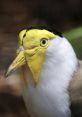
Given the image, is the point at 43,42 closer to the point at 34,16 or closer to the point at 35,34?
the point at 35,34

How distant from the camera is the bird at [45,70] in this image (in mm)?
2439

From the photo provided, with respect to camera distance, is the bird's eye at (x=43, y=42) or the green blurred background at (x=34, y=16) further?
the green blurred background at (x=34, y=16)

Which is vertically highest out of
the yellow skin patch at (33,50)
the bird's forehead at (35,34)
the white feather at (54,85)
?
the bird's forehead at (35,34)

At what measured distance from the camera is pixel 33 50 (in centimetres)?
244

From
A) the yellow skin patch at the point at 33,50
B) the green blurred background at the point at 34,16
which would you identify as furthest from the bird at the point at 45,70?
the green blurred background at the point at 34,16

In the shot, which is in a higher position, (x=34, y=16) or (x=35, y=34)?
(x=35, y=34)

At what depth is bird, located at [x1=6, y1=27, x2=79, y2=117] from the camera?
2439 millimetres

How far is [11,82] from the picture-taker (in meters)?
3.58

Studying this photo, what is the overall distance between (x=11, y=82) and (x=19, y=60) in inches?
45.7

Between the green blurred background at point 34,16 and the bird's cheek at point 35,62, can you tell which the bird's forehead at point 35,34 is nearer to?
the bird's cheek at point 35,62

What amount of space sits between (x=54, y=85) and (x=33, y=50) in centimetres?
15

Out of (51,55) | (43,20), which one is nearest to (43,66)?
(51,55)

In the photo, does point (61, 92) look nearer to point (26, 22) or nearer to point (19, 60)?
point (19, 60)

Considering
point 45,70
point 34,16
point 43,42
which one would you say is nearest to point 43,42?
point 43,42
